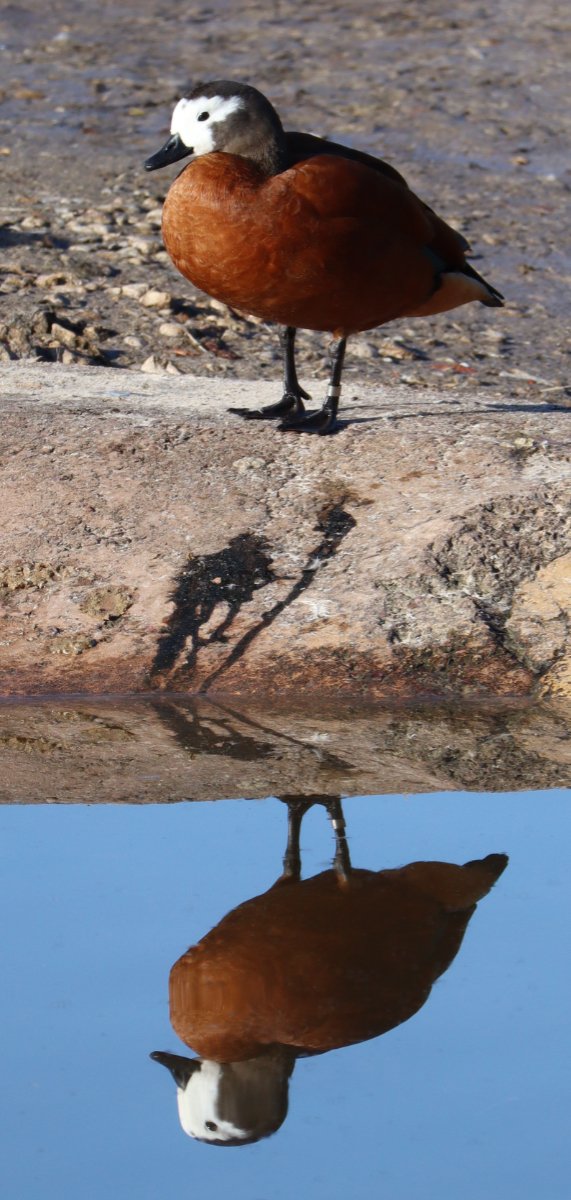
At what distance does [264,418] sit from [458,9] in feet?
28.4

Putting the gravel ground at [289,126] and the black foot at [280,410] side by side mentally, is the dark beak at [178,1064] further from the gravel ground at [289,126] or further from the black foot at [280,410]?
the gravel ground at [289,126]

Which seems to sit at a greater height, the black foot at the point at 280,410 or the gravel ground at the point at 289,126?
the black foot at the point at 280,410

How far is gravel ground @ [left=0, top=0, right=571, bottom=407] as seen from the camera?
6469 mm

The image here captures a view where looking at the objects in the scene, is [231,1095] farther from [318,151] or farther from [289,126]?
[289,126]

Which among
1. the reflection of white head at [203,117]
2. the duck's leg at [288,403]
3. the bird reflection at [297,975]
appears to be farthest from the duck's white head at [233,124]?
the bird reflection at [297,975]

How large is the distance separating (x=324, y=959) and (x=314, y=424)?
2.00m

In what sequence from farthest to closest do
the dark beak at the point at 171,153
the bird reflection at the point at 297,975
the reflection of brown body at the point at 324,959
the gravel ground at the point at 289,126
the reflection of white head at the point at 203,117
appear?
the gravel ground at the point at 289,126
the dark beak at the point at 171,153
the reflection of white head at the point at 203,117
the reflection of brown body at the point at 324,959
the bird reflection at the point at 297,975

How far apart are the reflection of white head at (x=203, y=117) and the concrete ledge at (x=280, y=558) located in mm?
744

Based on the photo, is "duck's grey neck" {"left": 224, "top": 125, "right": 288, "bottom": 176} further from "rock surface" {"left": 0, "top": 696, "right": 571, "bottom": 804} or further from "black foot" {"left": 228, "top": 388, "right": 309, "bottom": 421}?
"rock surface" {"left": 0, "top": 696, "right": 571, "bottom": 804}

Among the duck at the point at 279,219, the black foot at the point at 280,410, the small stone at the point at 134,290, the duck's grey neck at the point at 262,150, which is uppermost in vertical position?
the duck's grey neck at the point at 262,150

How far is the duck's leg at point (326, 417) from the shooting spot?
4.37 metres

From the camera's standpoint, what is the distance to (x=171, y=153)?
4234mm

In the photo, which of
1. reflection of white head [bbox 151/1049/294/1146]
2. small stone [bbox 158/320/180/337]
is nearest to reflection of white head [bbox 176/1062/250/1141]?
reflection of white head [bbox 151/1049/294/1146]

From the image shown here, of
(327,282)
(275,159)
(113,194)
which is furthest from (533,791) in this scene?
(113,194)
